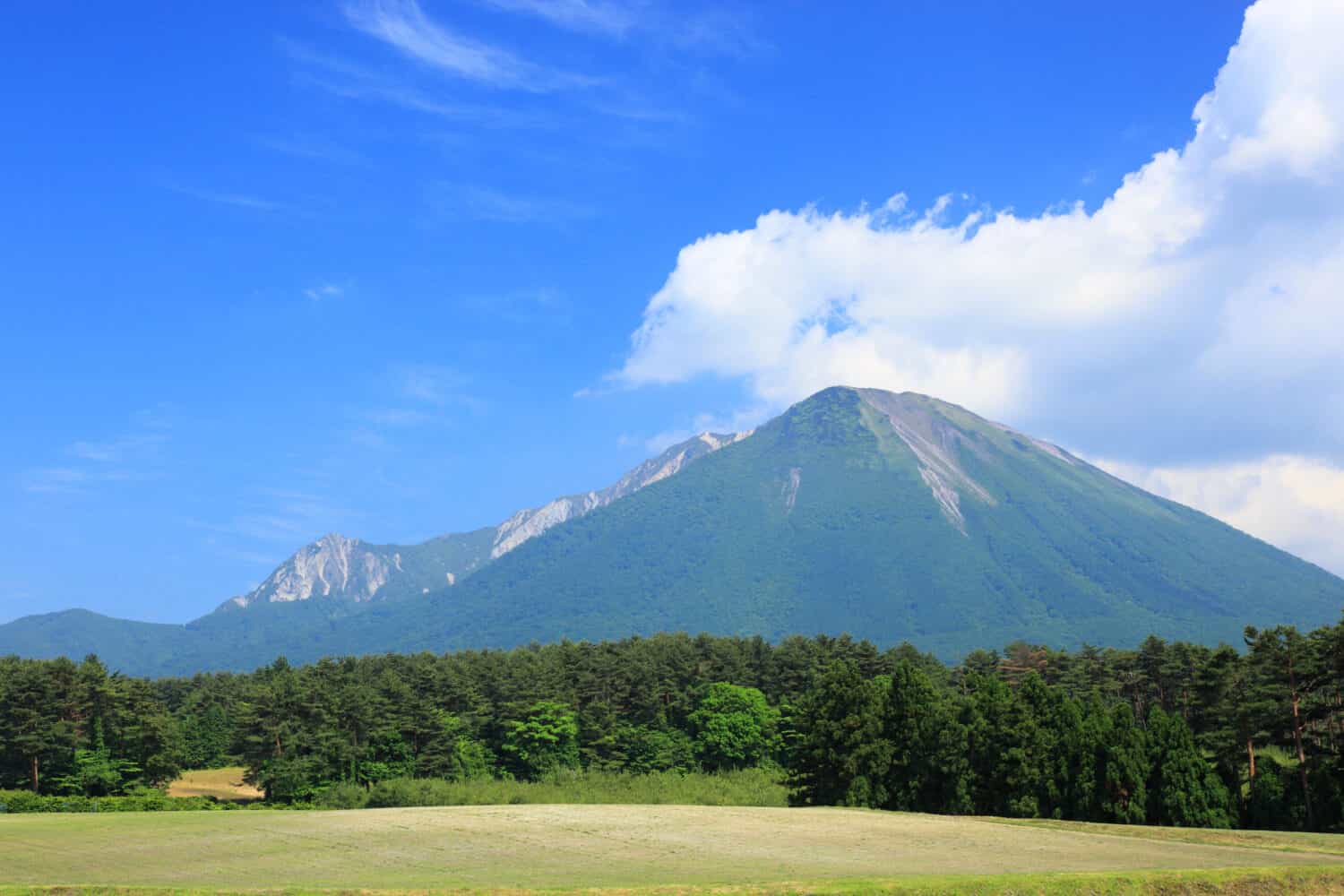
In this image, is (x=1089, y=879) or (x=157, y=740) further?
(x=157, y=740)

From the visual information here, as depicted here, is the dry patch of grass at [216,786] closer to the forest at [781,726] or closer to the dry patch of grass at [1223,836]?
the forest at [781,726]

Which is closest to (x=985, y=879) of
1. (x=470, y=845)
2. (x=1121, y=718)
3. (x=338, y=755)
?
(x=470, y=845)

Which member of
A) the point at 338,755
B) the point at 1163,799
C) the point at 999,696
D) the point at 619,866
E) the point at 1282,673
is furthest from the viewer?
the point at 338,755

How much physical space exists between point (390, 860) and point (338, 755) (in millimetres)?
56385

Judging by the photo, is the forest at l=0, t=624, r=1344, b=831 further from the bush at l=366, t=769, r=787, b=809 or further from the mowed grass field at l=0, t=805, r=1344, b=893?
the mowed grass field at l=0, t=805, r=1344, b=893

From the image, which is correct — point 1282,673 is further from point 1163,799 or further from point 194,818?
point 194,818

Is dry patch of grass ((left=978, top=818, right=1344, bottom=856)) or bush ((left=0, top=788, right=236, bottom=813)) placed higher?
dry patch of grass ((left=978, top=818, right=1344, bottom=856))

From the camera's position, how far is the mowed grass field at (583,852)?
128ft

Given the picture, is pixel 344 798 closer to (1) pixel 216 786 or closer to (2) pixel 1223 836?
(1) pixel 216 786

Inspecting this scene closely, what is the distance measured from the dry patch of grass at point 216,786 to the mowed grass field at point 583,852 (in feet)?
143

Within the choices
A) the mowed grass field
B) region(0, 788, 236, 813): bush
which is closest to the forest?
the mowed grass field

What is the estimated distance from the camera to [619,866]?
139ft

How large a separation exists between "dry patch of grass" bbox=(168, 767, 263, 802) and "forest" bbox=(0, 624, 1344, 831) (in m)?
3.27

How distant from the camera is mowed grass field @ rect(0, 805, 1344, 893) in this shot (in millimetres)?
39000
